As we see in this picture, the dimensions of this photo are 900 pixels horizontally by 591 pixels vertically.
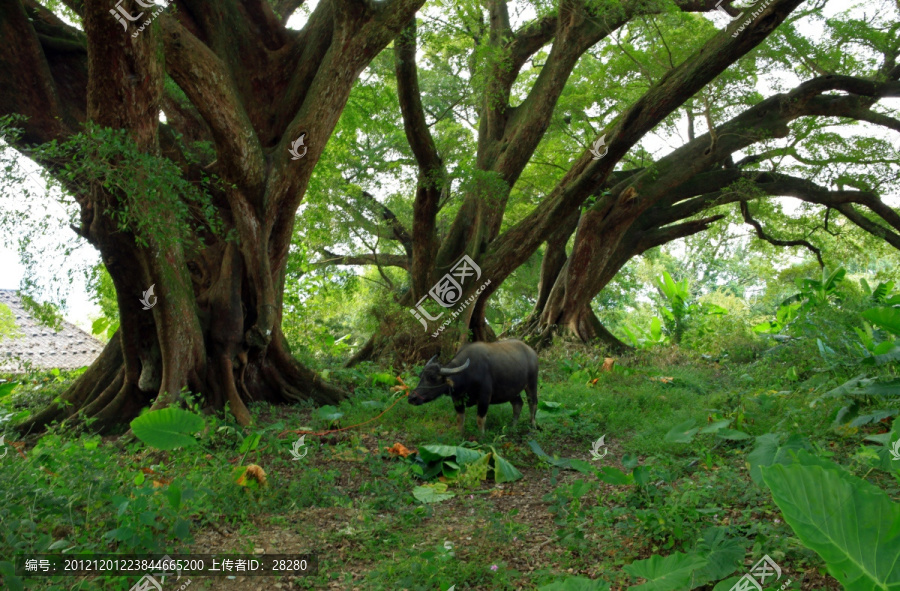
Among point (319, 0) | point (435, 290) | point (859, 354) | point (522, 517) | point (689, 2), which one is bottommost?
point (522, 517)

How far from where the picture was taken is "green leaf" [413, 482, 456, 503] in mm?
5738

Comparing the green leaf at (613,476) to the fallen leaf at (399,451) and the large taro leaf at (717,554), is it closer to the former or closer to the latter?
the large taro leaf at (717,554)

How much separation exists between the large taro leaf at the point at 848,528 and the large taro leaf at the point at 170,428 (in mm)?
4204

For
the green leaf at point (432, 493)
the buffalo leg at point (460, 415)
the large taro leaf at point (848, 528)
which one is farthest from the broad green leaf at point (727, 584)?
the buffalo leg at point (460, 415)

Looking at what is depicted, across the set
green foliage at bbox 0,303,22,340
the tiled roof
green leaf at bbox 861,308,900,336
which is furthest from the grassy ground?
the tiled roof

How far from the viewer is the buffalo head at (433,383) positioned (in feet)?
26.1

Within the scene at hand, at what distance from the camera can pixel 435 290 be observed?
13.6 meters

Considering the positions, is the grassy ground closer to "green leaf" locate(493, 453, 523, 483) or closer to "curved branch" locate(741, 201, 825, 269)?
"green leaf" locate(493, 453, 523, 483)

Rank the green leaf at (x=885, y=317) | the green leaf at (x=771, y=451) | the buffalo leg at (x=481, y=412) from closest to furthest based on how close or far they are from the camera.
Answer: the green leaf at (x=771, y=451) → the green leaf at (x=885, y=317) → the buffalo leg at (x=481, y=412)

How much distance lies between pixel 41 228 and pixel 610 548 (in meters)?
6.09

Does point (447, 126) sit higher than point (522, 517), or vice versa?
point (447, 126)

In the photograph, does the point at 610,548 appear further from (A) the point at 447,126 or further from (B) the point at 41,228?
(A) the point at 447,126

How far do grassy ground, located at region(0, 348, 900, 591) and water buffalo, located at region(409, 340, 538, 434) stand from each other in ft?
1.51

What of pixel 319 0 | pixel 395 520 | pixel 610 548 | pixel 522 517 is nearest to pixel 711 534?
pixel 610 548
